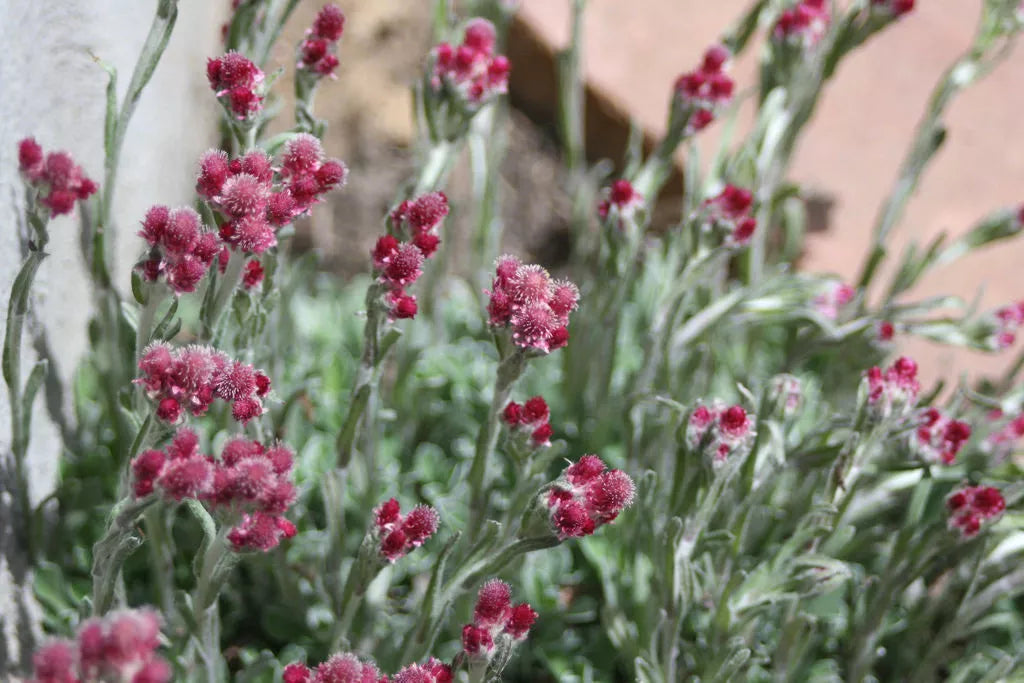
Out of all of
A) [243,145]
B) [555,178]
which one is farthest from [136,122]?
[555,178]

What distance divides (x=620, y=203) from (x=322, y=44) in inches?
19.0

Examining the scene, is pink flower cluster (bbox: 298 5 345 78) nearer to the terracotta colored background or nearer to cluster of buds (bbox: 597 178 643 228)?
cluster of buds (bbox: 597 178 643 228)

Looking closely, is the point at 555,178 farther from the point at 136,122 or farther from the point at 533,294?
the point at 533,294

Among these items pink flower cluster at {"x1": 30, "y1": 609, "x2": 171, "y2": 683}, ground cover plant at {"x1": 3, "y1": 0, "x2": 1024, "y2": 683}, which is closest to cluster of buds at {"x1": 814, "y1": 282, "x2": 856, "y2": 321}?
ground cover plant at {"x1": 3, "y1": 0, "x2": 1024, "y2": 683}

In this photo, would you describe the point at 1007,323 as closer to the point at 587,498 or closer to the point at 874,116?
the point at 587,498

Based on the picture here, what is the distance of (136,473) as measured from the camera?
0.88 m

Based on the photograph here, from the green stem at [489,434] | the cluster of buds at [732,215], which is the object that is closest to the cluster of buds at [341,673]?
the green stem at [489,434]

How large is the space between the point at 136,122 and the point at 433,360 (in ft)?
2.20

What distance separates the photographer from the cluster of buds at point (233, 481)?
87 cm

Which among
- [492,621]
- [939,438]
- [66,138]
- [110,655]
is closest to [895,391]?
[939,438]

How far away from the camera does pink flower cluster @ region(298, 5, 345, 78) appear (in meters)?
1.26

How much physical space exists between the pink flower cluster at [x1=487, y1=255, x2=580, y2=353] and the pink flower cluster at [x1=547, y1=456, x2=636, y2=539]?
5.1 inches

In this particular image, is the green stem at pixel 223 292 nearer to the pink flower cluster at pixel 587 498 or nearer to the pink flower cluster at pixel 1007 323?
the pink flower cluster at pixel 587 498

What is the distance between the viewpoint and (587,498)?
1012 mm
